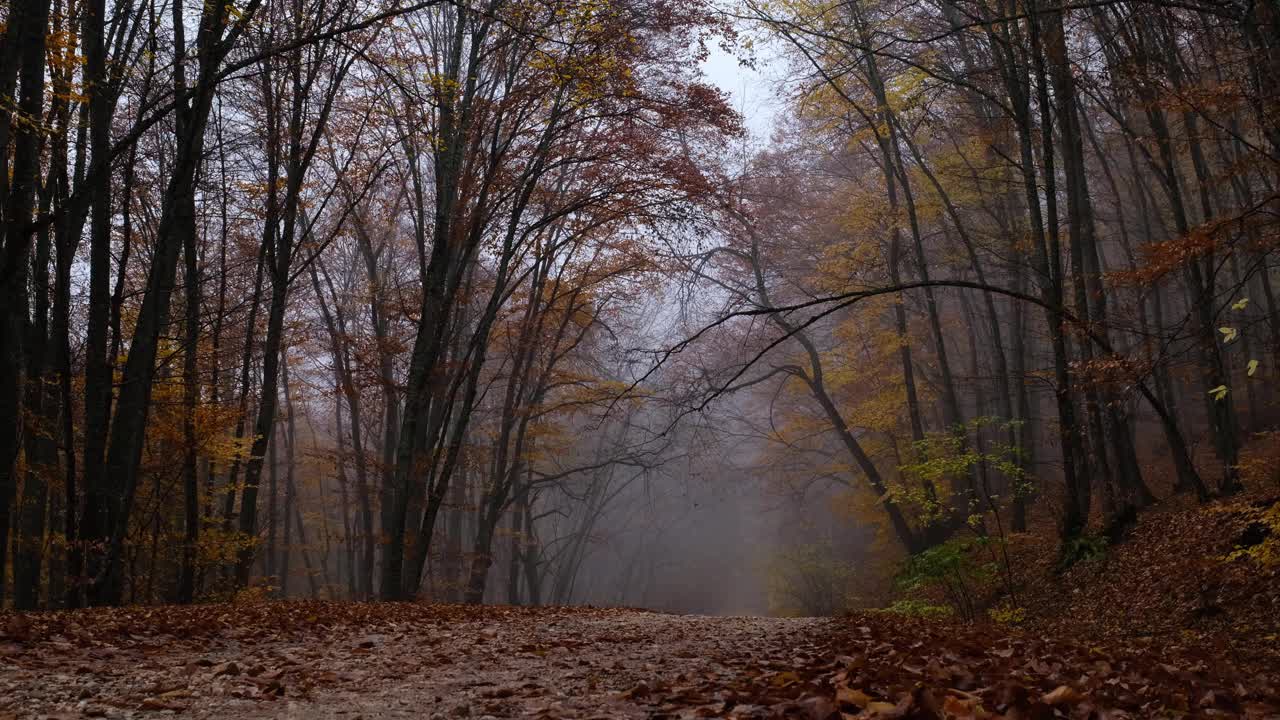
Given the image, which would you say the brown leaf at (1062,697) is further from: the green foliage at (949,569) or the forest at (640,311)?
the green foliage at (949,569)

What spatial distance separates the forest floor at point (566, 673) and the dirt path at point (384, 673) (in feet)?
0.05

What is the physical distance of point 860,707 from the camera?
2932 millimetres

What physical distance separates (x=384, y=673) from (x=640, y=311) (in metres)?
17.1

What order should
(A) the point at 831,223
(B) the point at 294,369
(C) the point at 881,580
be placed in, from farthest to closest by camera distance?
(B) the point at 294,369 < (C) the point at 881,580 < (A) the point at 831,223

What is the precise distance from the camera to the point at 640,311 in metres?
21.4

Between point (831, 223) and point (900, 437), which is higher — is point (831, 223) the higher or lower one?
the higher one

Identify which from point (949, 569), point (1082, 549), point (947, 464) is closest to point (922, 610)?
point (949, 569)

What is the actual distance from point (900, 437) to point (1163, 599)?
9.25 meters

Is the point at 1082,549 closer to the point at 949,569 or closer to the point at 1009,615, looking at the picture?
the point at 1009,615

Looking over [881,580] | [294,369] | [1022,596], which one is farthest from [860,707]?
[294,369]

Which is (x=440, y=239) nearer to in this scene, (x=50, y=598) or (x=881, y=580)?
(x=50, y=598)

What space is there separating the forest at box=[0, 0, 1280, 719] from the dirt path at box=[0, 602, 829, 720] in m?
0.06

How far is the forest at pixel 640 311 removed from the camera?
6.12 metres

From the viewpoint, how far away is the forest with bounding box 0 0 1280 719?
612cm
